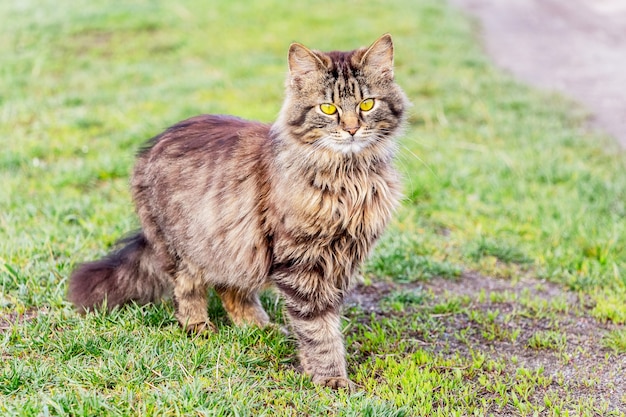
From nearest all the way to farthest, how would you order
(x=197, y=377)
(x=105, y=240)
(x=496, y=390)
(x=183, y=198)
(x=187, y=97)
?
1. (x=197, y=377)
2. (x=496, y=390)
3. (x=183, y=198)
4. (x=105, y=240)
5. (x=187, y=97)

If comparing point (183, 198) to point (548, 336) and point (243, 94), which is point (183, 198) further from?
point (243, 94)

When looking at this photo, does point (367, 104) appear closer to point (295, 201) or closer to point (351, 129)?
point (351, 129)

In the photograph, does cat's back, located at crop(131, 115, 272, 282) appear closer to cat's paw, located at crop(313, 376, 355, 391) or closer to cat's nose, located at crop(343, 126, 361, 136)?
cat's nose, located at crop(343, 126, 361, 136)

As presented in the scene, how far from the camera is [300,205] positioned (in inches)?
140

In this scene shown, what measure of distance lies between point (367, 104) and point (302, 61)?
0.38 meters

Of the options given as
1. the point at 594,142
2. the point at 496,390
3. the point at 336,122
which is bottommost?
the point at 496,390

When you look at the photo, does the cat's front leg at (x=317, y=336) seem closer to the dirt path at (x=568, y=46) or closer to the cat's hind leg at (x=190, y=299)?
the cat's hind leg at (x=190, y=299)

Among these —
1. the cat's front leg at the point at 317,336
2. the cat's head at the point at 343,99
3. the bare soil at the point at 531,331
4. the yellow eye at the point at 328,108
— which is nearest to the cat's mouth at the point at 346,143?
the cat's head at the point at 343,99

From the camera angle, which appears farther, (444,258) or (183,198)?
(444,258)

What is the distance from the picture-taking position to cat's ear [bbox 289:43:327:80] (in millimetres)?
3545

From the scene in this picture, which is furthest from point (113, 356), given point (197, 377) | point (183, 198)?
point (183, 198)

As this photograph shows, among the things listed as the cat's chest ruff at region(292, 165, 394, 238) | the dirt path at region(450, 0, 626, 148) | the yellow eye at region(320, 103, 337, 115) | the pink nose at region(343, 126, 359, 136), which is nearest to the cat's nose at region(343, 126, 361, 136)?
the pink nose at region(343, 126, 359, 136)

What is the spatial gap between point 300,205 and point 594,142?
16.5 ft

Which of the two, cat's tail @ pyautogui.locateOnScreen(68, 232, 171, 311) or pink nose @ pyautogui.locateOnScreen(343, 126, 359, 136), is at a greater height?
pink nose @ pyautogui.locateOnScreen(343, 126, 359, 136)
